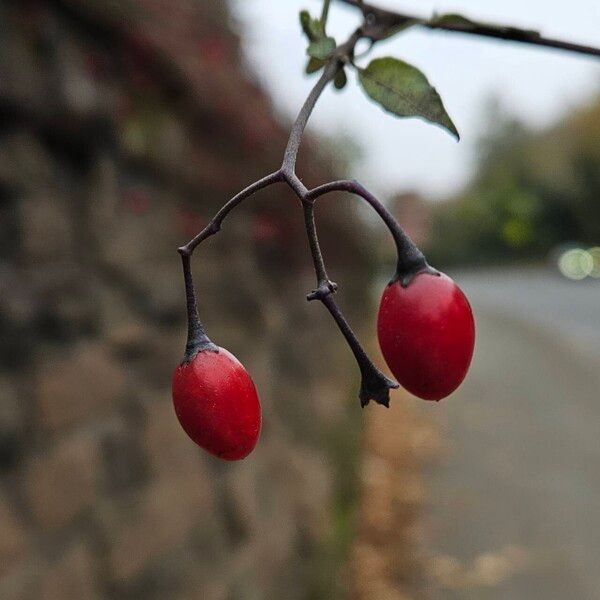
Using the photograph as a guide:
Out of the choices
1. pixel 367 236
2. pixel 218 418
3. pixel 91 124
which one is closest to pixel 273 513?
pixel 91 124

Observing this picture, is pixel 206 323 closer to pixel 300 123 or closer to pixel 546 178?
pixel 546 178

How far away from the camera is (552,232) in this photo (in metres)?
2.84

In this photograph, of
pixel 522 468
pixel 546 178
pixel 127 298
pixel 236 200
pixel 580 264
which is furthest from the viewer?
pixel 522 468

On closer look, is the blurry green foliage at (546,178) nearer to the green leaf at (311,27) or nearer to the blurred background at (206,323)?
the blurred background at (206,323)

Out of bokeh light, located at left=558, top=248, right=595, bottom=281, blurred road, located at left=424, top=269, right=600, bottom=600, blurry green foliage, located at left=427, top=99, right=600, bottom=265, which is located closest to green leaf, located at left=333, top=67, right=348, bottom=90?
bokeh light, located at left=558, top=248, right=595, bottom=281

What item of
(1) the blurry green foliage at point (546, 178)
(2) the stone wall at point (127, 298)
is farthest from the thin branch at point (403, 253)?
(1) the blurry green foliage at point (546, 178)

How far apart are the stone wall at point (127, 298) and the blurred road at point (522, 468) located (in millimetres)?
1345

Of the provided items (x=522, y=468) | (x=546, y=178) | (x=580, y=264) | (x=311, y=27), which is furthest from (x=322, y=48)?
(x=522, y=468)

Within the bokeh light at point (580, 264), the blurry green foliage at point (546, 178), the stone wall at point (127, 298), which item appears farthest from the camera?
the blurry green foliage at point (546, 178)

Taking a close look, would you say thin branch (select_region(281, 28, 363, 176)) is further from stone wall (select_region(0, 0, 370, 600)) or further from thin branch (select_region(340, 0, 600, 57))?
stone wall (select_region(0, 0, 370, 600))

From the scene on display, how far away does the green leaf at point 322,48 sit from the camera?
1.30 feet

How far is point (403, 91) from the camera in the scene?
0.37 m

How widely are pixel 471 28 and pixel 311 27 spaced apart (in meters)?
0.08

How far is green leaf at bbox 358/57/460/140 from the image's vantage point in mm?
361
